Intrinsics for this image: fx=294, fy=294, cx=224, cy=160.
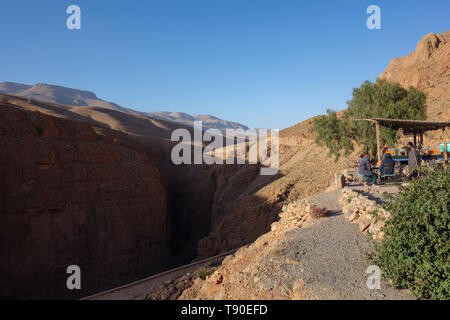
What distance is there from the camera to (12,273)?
49.5ft

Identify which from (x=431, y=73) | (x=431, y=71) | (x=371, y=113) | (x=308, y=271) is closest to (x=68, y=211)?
(x=308, y=271)

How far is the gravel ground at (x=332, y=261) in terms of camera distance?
4.18 m

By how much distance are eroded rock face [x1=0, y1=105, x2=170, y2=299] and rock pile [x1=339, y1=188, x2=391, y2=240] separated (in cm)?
1477

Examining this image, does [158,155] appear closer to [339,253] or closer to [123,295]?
[123,295]

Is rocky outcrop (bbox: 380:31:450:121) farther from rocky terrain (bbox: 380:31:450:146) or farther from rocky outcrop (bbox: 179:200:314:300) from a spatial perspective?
rocky outcrop (bbox: 179:200:314:300)

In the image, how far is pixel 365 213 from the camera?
23.1 ft

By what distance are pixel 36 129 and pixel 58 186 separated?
4.11 m

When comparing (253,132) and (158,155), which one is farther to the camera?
(253,132)

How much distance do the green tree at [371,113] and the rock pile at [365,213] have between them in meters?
9.87

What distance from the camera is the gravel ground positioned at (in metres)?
4.18

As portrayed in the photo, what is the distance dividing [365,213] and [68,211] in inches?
635

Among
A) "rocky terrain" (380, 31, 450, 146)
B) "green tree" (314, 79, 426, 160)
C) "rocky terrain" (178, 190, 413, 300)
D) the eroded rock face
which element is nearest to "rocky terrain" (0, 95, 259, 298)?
the eroded rock face

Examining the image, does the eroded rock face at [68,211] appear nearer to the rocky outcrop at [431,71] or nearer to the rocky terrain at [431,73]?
the rocky terrain at [431,73]
